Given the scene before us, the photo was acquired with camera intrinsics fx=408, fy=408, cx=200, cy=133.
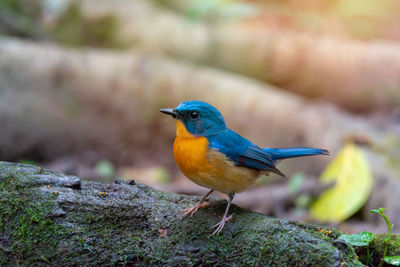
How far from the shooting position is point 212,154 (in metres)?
3.07

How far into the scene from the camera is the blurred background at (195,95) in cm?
615

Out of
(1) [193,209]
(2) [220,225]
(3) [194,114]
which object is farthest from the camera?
(3) [194,114]

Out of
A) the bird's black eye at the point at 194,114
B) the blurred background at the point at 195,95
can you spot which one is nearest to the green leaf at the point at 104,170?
the blurred background at the point at 195,95

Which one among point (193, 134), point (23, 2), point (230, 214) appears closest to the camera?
point (230, 214)

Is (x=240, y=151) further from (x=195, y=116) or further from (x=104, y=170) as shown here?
(x=104, y=170)

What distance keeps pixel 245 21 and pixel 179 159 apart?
727cm

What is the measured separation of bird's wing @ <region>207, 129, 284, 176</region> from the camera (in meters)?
3.18

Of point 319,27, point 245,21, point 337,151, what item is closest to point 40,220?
point 337,151

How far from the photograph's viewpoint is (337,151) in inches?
263

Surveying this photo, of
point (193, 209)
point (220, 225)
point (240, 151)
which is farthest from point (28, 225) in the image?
point (240, 151)

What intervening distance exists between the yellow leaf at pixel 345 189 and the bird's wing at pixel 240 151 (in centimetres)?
248

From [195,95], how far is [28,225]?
17.2ft

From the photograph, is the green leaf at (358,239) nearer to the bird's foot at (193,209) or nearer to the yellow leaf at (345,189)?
the bird's foot at (193,209)

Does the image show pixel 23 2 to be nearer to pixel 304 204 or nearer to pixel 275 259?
pixel 304 204
